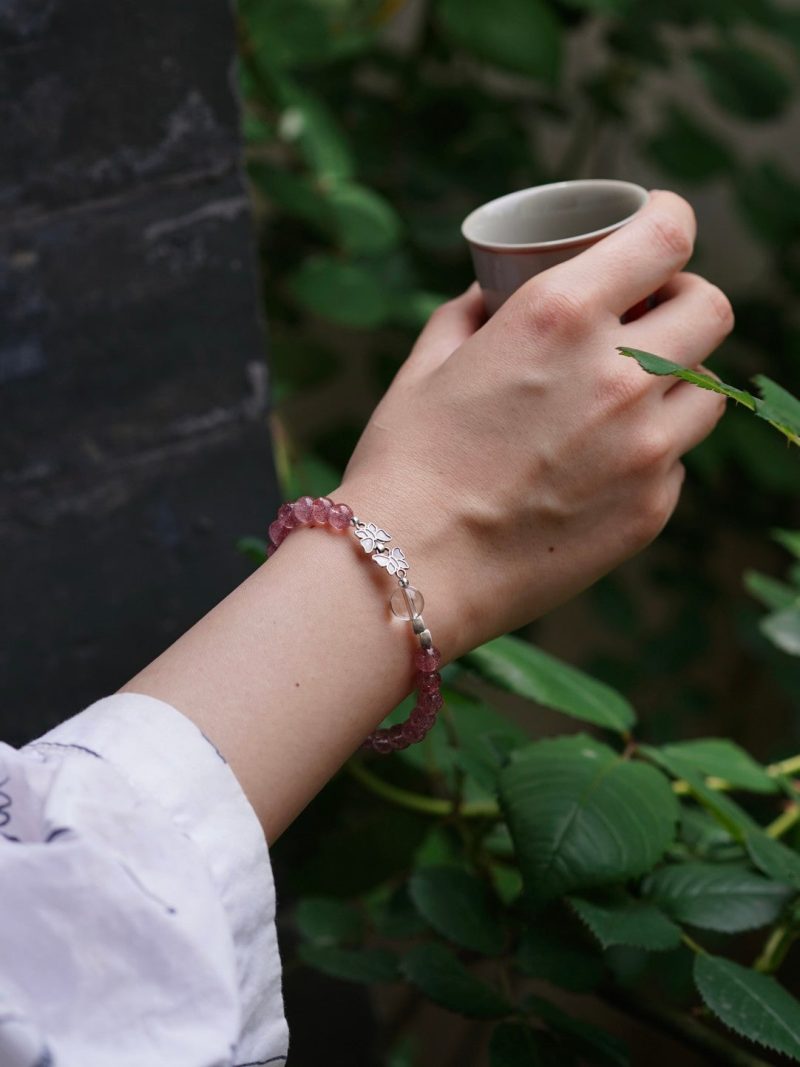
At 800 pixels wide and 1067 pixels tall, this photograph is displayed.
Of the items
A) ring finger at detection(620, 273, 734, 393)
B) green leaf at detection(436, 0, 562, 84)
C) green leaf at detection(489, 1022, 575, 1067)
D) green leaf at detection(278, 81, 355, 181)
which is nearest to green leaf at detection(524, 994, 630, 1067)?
green leaf at detection(489, 1022, 575, 1067)

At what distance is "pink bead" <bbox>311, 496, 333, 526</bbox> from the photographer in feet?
1.61

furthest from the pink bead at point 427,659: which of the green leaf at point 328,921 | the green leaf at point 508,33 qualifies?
the green leaf at point 508,33

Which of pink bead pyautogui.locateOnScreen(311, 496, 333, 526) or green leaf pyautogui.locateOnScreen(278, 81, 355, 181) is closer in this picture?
pink bead pyautogui.locateOnScreen(311, 496, 333, 526)

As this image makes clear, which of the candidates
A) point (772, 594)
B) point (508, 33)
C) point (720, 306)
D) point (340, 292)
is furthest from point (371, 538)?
point (508, 33)

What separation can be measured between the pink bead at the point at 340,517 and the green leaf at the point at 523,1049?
291 millimetres

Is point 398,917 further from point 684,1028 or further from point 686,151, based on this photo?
point 686,151

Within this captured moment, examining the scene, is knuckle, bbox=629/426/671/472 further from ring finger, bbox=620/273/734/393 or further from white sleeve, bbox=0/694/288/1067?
white sleeve, bbox=0/694/288/1067

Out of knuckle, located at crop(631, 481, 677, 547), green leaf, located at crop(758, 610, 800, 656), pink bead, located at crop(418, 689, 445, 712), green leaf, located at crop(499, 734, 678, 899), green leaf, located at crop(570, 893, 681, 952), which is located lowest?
green leaf, located at crop(758, 610, 800, 656)

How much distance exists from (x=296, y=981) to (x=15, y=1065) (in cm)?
70

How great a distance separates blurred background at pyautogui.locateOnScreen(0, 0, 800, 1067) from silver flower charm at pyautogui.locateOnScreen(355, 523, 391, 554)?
0.17m

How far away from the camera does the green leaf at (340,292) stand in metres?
1.08

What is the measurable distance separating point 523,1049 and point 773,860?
0.53 feet

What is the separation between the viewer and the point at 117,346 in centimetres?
75

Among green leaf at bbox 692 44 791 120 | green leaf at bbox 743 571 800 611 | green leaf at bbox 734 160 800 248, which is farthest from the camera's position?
green leaf at bbox 734 160 800 248
